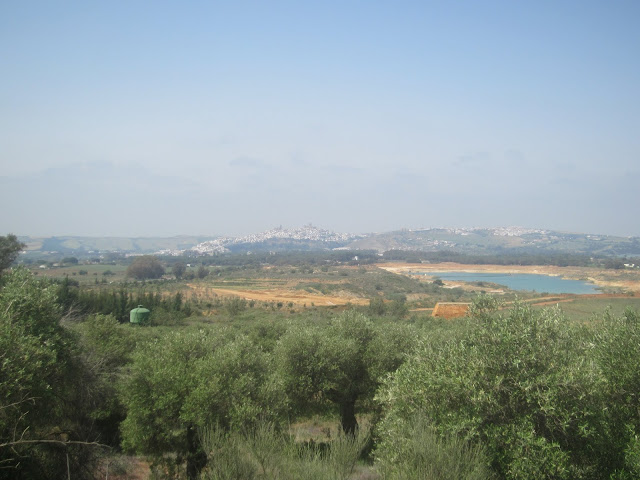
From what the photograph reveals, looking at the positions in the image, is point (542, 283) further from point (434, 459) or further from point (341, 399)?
point (434, 459)

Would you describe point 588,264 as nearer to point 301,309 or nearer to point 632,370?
point 301,309

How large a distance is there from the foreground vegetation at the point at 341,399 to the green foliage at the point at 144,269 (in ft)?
408

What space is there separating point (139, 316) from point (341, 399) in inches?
1711

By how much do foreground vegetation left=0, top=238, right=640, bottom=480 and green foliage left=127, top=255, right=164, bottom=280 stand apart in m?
124

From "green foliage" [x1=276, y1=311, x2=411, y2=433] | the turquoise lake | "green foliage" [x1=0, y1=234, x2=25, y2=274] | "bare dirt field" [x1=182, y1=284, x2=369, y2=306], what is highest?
"green foliage" [x1=0, y1=234, x2=25, y2=274]

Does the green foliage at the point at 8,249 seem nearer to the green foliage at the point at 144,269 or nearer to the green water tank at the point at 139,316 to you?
the green water tank at the point at 139,316

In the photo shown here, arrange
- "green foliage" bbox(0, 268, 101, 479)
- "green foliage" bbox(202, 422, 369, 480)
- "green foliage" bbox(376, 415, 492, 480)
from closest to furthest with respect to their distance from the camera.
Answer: "green foliage" bbox(376, 415, 492, 480) < "green foliage" bbox(202, 422, 369, 480) < "green foliage" bbox(0, 268, 101, 479)

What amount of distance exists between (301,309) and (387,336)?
51.9 metres

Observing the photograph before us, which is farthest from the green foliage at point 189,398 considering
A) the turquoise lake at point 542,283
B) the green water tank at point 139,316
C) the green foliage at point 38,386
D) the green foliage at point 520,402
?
the turquoise lake at point 542,283

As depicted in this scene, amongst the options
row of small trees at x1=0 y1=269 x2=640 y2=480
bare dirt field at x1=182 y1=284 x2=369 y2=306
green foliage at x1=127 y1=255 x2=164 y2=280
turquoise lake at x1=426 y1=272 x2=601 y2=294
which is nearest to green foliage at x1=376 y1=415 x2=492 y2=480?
row of small trees at x1=0 y1=269 x2=640 y2=480

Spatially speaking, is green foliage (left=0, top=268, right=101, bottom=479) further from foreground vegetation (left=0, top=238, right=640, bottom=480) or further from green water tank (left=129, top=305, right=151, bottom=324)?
green water tank (left=129, top=305, right=151, bottom=324)

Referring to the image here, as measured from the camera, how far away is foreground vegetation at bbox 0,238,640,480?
11.9 metres

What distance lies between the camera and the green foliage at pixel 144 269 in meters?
143

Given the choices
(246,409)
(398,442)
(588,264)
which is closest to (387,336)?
(246,409)
